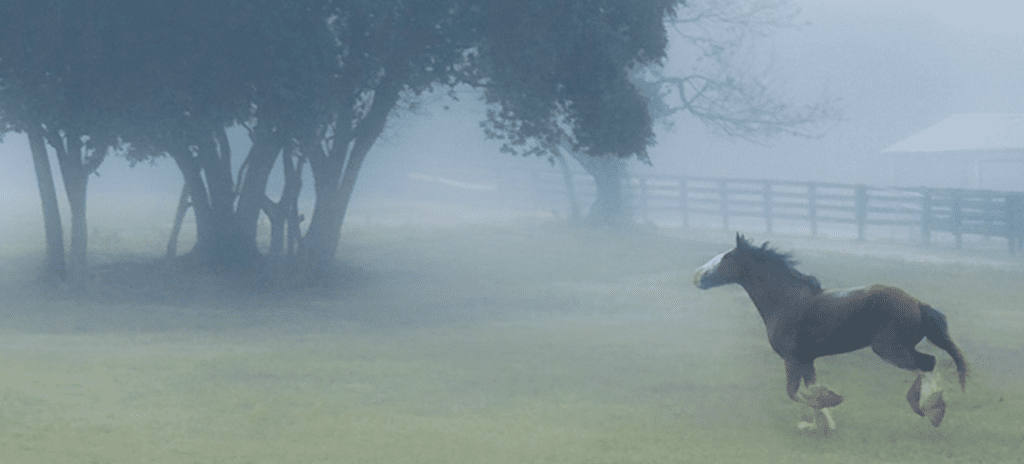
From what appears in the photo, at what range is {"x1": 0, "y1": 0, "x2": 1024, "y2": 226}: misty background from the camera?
180ft

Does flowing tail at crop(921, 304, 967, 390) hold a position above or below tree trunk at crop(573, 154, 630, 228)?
below

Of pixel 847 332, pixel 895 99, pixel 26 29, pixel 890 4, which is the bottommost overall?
pixel 847 332

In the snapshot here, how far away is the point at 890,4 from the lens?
9162 cm

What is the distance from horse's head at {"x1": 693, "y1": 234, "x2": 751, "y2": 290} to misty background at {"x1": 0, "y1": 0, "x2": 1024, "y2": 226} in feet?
122

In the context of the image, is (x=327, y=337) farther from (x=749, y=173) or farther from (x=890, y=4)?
(x=890, y=4)

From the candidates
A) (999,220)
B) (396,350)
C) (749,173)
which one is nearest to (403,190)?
(749,173)

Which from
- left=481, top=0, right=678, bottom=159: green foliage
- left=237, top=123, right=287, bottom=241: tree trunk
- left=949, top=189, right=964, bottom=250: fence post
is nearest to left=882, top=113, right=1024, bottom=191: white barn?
left=949, top=189, right=964, bottom=250: fence post

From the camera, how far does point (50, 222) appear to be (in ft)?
63.8

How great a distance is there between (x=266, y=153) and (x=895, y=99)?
59.2 meters

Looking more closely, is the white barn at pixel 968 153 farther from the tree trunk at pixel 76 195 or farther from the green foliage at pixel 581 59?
the tree trunk at pixel 76 195

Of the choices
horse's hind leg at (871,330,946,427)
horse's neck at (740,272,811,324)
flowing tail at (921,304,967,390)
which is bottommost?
horse's hind leg at (871,330,946,427)

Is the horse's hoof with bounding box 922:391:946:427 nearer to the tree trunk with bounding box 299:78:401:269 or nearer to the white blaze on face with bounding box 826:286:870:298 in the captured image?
the white blaze on face with bounding box 826:286:870:298

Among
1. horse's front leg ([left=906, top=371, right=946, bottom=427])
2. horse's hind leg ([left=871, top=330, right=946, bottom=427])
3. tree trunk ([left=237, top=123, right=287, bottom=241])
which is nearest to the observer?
horse's hind leg ([left=871, top=330, right=946, bottom=427])

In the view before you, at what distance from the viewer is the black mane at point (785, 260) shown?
7379 mm
